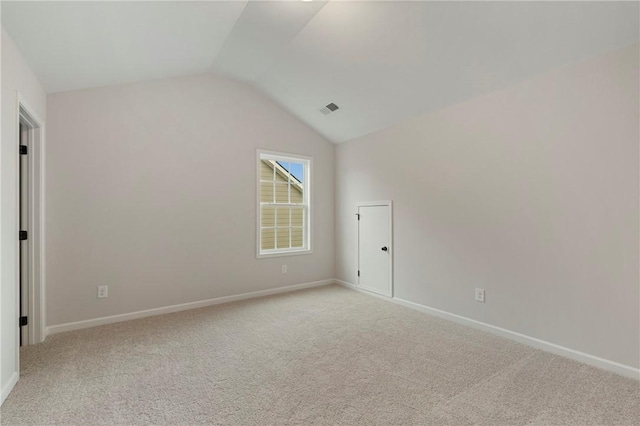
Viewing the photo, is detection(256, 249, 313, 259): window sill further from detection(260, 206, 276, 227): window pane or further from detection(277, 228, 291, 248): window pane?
detection(260, 206, 276, 227): window pane

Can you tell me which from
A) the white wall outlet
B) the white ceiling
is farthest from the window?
the white wall outlet

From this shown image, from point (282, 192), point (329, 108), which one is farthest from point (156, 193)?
point (329, 108)

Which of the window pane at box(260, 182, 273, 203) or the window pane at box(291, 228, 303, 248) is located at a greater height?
the window pane at box(260, 182, 273, 203)

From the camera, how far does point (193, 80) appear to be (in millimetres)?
3857

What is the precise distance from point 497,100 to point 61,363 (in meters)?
4.44

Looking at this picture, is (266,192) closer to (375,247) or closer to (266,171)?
(266,171)

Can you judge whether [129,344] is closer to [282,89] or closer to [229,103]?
[229,103]

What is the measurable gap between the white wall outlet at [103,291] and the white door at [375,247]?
3.21 metres

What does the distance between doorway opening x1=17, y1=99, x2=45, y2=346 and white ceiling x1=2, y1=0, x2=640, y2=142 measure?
597 mm

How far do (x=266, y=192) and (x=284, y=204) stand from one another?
1.08 feet

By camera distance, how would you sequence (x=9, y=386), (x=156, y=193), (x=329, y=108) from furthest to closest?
(x=329, y=108) < (x=156, y=193) < (x=9, y=386)

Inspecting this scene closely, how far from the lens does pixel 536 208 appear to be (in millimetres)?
2732

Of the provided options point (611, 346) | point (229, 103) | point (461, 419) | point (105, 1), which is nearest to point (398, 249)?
point (611, 346)

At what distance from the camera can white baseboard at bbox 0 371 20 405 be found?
1.91 m
